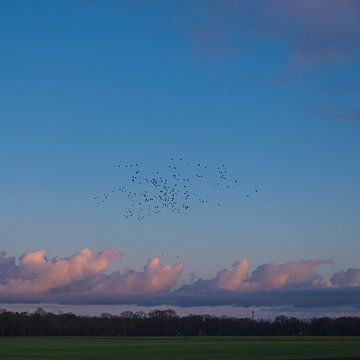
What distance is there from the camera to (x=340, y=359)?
254 feet

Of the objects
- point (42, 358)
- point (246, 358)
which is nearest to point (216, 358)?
point (246, 358)

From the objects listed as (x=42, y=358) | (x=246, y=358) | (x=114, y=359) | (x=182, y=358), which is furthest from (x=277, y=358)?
(x=42, y=358)

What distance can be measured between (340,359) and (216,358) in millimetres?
12933

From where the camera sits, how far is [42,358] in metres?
83.3

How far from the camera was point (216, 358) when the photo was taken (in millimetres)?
80938

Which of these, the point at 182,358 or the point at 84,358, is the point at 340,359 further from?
the point at 84,358

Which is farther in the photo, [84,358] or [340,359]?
[84,358]

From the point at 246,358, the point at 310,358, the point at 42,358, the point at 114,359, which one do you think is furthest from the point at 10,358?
the point at 310,358

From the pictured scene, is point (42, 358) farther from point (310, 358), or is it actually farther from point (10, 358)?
point (310, 358)

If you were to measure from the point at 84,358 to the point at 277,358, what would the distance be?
20707 mm

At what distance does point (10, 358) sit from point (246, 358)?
25.7 meters

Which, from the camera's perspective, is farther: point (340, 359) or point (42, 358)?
point (42, 358)

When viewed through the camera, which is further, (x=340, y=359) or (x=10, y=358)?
(x=10, y=358)

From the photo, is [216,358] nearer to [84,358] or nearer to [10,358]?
[84,358]
